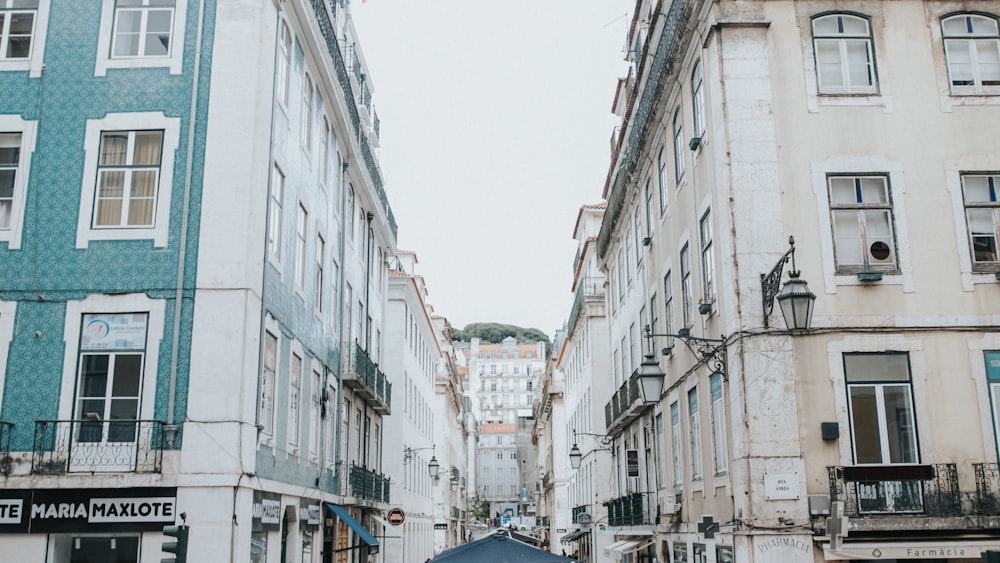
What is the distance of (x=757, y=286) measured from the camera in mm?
14250

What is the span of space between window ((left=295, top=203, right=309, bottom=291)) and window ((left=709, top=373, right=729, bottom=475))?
7.90 meters

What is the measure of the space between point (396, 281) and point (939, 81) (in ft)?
83.3

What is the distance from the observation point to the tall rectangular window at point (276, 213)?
16219 millimetres

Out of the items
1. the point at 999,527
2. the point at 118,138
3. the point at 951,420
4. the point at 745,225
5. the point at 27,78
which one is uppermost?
the point at 27,78

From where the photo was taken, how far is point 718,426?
51.6 feet

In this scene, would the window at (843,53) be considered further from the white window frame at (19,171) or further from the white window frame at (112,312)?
the white window frame at (19,171)

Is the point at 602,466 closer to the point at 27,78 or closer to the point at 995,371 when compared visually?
the point at 995,371

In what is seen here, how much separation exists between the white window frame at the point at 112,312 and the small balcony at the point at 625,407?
1110 cm

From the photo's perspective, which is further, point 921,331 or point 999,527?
point 921,331

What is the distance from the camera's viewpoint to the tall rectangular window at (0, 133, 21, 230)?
14992mm

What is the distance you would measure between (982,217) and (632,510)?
1248cm

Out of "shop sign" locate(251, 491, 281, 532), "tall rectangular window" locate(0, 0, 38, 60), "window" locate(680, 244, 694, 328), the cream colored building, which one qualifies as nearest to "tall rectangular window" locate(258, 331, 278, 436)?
"shop sign" locate(251, 491, 281, 532)

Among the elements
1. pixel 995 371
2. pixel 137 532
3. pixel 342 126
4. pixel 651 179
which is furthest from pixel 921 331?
pixel 342 126

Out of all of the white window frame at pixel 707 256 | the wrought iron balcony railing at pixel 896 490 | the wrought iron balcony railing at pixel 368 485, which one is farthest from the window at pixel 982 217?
the wrought iron balcony railing at pixel 368 485
